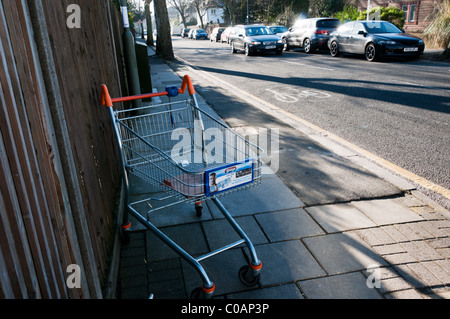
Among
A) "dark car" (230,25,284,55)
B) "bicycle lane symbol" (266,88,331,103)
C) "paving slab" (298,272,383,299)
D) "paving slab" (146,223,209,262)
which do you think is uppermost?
"dark car" (230,25,284,55)

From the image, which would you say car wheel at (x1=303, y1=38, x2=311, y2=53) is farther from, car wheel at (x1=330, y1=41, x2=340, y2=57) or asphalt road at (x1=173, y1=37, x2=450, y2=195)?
asphalt road at (x1=173, y1=37, x2=450, y2=195)

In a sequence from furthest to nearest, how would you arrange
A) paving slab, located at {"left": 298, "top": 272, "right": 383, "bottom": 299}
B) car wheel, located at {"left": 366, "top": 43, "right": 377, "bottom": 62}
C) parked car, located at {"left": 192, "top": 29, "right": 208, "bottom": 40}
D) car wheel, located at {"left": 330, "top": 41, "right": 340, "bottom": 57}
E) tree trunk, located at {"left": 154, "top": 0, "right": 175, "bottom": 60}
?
parked car, located at {"left": 192, "top": 29, "right": 208, "bottom": 40} → tree trunk, located at {"left": 154, "top": 0, "right": 175, "bottom": 60} → car wheel, located at {"left": 330, "top": 41, "right": 340, "bottom": 57} → car wheel, located at {"left": 366, "top": 43, "right": 377, "bottom": 62} → paving slab, located at {"left": 298, "top": 272, "right": 383, "bottom": 299}

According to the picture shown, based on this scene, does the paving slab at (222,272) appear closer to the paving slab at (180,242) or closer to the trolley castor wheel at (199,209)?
the paving slab at (180,242)

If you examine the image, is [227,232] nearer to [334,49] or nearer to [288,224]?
[288,224]

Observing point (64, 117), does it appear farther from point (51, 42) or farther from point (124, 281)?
point (124, 281)

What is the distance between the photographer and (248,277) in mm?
2691

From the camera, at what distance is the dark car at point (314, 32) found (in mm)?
19469

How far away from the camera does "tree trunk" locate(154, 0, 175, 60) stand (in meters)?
18.9

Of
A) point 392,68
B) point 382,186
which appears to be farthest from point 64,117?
point 392,68

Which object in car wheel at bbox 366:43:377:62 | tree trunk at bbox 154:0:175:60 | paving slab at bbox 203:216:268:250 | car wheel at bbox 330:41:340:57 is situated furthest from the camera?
tree trunk at bbox 154:0:175:60

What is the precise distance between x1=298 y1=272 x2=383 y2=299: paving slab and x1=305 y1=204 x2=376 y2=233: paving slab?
66 cm

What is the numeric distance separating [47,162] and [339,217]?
2.78m

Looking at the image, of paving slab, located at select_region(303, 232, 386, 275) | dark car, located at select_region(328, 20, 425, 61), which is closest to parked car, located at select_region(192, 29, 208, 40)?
dark car, located at select_region(328, 20, 425, 61)

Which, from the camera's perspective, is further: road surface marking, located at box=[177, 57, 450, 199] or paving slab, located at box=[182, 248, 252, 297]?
road surface marking, located at box=[177, 57, 450, 199]
